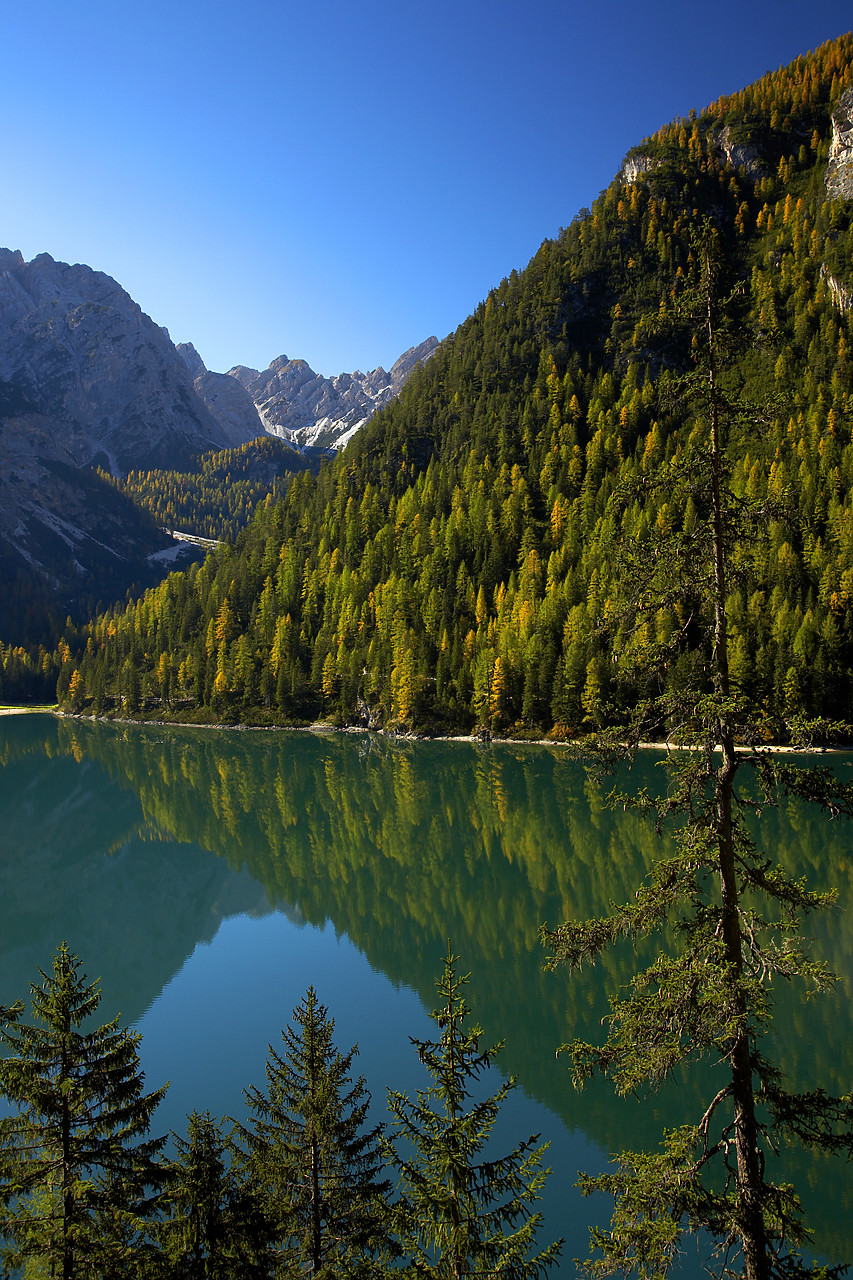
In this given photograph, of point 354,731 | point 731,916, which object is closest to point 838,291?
point 354,731

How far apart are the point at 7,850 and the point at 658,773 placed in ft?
174

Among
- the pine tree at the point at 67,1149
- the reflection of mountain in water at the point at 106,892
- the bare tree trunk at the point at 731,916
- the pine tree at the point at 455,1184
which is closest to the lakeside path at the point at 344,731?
the reflection of mountain in water at the point at 106,892

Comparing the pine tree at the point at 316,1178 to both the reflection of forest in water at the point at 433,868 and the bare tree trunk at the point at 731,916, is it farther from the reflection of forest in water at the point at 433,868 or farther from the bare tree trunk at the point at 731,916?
the reflection of forest in water at the point at 433,868

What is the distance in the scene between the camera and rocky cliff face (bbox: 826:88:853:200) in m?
148

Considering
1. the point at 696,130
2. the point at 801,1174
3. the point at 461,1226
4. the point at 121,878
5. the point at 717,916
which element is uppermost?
the point at 696,130

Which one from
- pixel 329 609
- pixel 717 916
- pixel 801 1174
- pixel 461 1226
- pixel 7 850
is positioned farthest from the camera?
pixel 329 609

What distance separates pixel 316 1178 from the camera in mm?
9859

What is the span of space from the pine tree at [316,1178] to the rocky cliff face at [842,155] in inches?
7239

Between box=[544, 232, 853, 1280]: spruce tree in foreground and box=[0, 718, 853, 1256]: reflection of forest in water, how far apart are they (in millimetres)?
5127

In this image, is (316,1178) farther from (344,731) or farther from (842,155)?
(842,155)

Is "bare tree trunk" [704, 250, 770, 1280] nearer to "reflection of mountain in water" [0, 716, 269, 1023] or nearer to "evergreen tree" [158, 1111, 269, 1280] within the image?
"evergreen tree" [158, 1111, 269, 1280]

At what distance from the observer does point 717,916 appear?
880cm

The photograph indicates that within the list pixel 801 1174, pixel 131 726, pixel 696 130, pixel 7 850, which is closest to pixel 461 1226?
pixel 801 1174

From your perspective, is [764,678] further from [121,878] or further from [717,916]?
[717,916]
